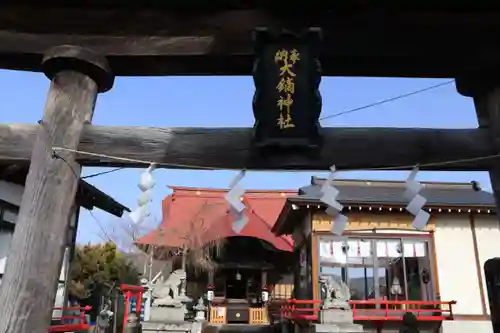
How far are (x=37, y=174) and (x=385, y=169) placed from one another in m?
2.93

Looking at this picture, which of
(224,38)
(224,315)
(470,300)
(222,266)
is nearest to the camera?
(224,38)

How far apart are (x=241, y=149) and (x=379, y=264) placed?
11843 millimetres

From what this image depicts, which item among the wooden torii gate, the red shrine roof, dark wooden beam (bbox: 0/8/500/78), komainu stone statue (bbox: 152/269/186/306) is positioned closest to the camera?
the wooden torii gate

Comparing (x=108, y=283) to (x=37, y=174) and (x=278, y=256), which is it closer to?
(x=278, y=256)

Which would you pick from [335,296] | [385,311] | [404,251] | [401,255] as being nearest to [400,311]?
[385,311]

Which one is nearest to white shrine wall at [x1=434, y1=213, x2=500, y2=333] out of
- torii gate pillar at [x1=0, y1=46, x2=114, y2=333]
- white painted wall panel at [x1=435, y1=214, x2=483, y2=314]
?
white painted wall panel at [x1=435, y1=214, x2=483, y2=314]

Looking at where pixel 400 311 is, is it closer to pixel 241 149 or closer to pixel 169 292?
pixel 169 292

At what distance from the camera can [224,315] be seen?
19141 millimetres

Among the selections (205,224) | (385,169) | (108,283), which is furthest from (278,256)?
(385,169)

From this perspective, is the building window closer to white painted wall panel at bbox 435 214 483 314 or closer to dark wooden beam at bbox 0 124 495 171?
white painted wall panel at bbox 435 214 483 314

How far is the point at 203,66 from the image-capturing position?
4.02 metres

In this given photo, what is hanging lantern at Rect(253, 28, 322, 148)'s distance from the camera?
140 inches

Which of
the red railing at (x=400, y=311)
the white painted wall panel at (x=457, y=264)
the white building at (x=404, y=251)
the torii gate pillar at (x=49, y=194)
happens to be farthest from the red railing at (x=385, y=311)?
the torii gate pillar at (x=49, y=194)

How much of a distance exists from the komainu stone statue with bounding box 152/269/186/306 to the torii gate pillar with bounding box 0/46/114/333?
8811mm
